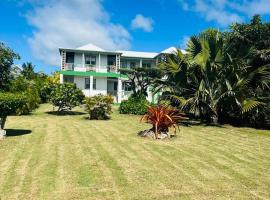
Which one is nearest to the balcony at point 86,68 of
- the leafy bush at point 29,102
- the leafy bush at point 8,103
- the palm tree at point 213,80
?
the leafy bush at point 29,102

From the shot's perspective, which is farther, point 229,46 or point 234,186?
point 229,46

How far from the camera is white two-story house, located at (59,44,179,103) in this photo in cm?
4162

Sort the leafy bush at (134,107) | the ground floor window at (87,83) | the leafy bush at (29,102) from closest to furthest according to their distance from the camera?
the leafy bush at (29,102)
the leafy bush at (134,107)
the ground floor window at (87,83)

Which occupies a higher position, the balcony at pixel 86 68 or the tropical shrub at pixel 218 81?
the balcony at pixel 86 68

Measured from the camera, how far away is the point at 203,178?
26.6ft

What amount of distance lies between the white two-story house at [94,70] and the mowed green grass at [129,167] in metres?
27.9

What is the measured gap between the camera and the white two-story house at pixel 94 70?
1639 inches

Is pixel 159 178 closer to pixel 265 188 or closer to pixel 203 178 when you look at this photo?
pixel 203 178

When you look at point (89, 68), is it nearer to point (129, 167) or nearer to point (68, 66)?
point (68, 66)

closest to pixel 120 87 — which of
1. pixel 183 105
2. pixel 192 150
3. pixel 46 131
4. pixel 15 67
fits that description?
pixel 15 67

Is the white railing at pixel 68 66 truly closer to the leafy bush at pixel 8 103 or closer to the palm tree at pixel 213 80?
the palm tree at pixel 213 80

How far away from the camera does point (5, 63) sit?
20.8 meters

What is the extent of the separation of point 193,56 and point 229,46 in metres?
2.16

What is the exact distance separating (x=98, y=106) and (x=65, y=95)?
4.05 metres
